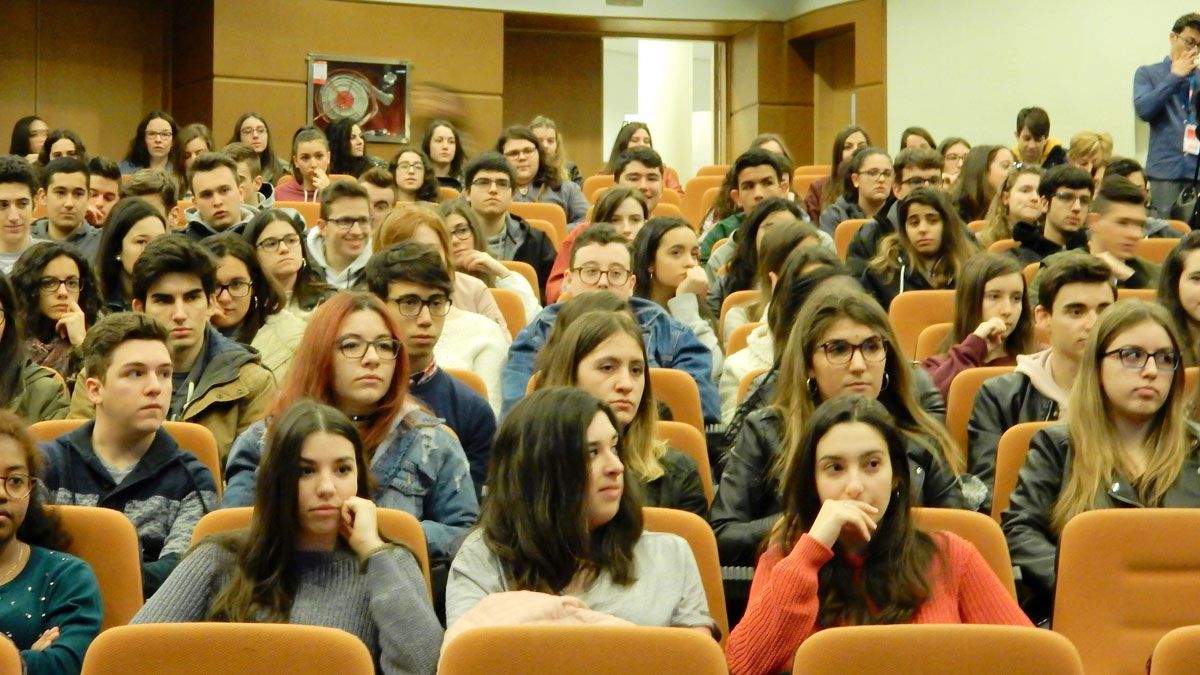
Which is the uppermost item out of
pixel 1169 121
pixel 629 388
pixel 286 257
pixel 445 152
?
pixel 1169 121

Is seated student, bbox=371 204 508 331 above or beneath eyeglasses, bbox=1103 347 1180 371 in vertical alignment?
above

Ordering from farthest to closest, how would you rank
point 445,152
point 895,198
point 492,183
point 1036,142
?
point 1036,142 → point 445,152 → point 895,198 → point 492,183

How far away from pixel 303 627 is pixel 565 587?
480 mm

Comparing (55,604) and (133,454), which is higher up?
(133,454)

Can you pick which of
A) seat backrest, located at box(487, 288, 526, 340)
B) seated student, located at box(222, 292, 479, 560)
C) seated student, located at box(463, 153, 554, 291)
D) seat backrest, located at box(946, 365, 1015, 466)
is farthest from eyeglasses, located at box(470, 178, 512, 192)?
seated student, located at box(222, 292, 479, 560)

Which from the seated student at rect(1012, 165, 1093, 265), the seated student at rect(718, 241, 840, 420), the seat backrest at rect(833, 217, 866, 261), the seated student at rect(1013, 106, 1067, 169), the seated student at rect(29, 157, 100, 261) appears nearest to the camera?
the seated student at rect(718, 241, 840, 420)

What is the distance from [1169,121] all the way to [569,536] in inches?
253

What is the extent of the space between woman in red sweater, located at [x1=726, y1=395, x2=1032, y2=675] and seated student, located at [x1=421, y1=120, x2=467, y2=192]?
5332 millimetres

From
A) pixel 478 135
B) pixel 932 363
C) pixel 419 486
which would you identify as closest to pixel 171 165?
pixel 478 135

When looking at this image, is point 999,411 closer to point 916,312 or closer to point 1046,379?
point 1046,379

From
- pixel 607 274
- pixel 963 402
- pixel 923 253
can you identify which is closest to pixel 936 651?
pixel 963 402

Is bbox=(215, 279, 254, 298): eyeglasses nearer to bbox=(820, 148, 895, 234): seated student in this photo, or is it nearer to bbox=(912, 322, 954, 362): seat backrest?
bbox=(912, 322, 954, 362): seat backrest

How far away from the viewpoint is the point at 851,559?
94.7 inches

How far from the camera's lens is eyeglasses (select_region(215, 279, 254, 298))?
160 inches
